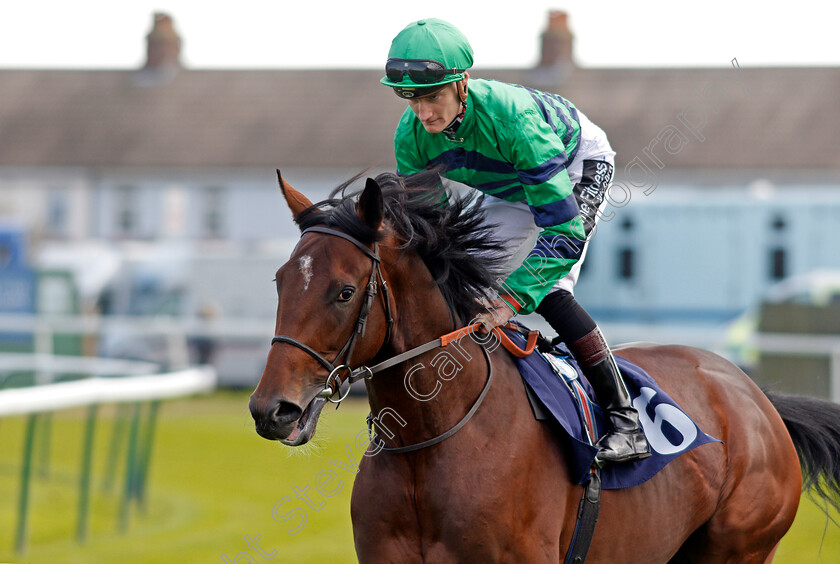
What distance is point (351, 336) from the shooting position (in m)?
2.56

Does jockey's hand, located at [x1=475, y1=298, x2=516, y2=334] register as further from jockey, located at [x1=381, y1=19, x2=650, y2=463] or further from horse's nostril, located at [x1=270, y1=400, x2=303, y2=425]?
horse's nostril, located at [x1=270, y1=400, x2=303, y2=425]

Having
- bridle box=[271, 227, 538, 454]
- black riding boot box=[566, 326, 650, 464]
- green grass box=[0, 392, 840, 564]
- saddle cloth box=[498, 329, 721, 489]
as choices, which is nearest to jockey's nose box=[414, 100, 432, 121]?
bridle box=[271, 227, 538, 454]

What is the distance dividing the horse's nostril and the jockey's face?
101 centimetres

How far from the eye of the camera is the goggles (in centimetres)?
279

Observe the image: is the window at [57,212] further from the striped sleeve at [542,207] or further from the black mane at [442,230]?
the striped sleeve at [542,207]

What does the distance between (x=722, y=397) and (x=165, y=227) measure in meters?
28.4

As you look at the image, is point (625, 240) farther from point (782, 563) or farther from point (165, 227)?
point (165, 227)

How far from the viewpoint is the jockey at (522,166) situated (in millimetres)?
2869

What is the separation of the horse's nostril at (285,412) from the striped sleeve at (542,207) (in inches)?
33.8

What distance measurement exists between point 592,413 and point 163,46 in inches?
1245

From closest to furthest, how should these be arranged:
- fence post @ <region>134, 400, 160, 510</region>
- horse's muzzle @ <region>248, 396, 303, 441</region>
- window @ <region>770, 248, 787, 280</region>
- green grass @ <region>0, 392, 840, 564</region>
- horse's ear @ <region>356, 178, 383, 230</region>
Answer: horse's muzzle @ <region>248, 396, 303, 441</region> < horse's ear @ <region>356, 178, 383, 230</region> < green grass @ <region>0, 392, 840, 564</region> < fence post @ <region>134, 400, 160, 510</region> < window @ <region>770, 248, 787, 280</region>

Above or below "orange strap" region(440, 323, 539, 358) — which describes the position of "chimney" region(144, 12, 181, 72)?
below

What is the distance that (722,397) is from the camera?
12.1 feet

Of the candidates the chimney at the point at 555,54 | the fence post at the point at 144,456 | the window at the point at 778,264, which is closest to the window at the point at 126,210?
the chimney at the point at 555,54
